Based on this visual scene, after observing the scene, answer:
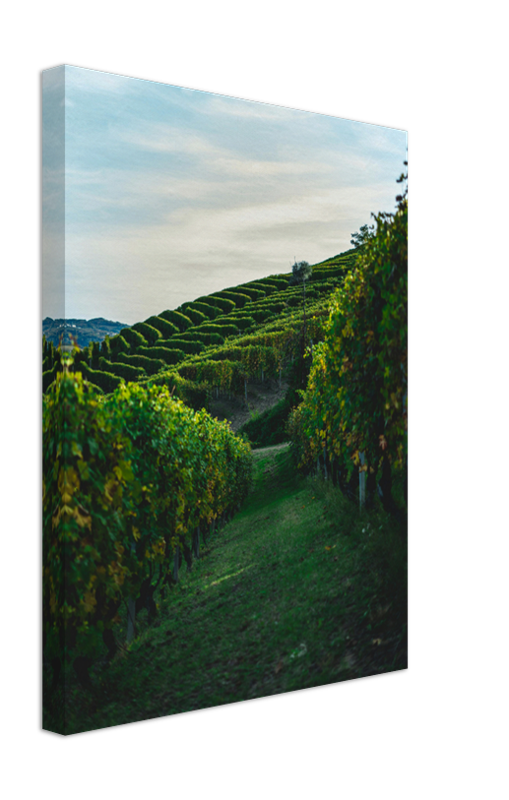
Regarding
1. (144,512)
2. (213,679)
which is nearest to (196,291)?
(144,512)

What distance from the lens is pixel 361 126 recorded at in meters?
6.04

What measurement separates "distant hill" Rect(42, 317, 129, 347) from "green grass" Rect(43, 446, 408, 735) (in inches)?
73.6

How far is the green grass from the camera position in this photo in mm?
4609

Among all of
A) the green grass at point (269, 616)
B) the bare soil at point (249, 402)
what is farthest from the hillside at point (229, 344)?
the green grass at point (269, 616)

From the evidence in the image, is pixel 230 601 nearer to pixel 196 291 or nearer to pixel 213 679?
pixel 213 679

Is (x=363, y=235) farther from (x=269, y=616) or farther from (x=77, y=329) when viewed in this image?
(x=269, y=616)

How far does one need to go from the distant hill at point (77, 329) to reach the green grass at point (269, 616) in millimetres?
1870

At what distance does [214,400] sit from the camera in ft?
18.1

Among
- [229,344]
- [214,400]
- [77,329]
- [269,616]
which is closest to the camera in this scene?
[77,329]

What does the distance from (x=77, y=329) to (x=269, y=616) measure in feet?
8.25

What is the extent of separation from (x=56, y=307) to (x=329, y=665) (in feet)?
10.6

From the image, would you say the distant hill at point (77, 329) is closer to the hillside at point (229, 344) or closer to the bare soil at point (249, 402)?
the hillside at point (229, 344)

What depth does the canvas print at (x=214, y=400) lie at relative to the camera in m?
4.37

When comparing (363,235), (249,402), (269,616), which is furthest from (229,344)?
(269,616)
